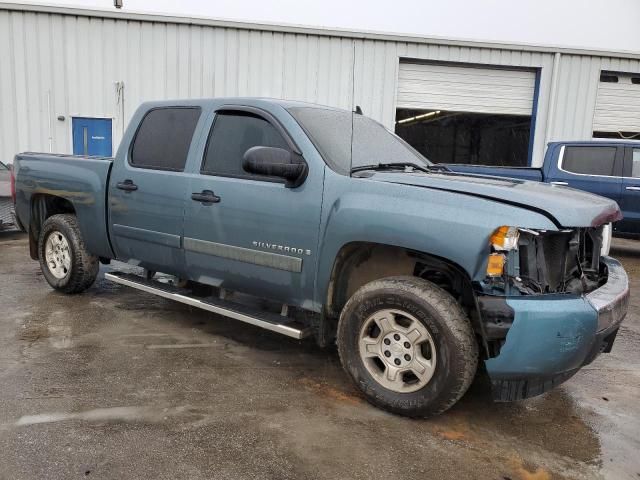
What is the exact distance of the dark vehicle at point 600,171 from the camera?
28.9 ft

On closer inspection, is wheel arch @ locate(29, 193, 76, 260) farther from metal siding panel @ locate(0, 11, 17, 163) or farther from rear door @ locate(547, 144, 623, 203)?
metal siding panel @ locate(0, 11, 17, 163)

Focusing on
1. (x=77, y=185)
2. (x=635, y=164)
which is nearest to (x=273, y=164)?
(x=77, y=185)

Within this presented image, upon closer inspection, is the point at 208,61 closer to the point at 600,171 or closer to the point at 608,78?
the point at 600,171

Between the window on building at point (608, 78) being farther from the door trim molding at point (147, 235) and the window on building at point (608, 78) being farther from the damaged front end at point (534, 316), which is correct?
the door trim molding at point (147, 235)

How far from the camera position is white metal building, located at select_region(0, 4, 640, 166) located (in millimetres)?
12461

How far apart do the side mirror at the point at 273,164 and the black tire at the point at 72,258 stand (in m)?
2.58

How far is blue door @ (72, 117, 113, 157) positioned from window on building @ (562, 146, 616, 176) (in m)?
9.80

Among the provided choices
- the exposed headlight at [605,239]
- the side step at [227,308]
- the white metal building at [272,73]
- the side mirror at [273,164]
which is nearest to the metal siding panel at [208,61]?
the white metal building at [272,73]

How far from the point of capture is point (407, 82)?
560 inches

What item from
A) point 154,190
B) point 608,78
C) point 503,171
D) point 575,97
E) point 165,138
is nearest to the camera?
point 154,190

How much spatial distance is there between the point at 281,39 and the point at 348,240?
1097cm

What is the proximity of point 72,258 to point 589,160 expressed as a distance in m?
7.80

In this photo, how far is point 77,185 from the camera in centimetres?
509

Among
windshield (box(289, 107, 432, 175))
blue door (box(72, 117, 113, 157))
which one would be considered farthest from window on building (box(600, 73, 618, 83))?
windshield (box(289, 107, 432, 175))
